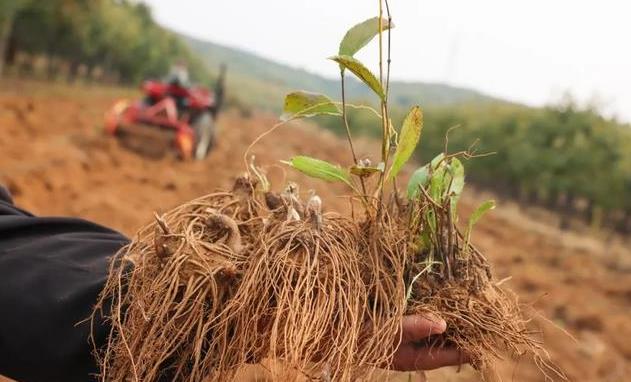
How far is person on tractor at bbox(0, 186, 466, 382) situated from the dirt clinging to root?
0.04 m

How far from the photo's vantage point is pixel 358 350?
49.4 inches

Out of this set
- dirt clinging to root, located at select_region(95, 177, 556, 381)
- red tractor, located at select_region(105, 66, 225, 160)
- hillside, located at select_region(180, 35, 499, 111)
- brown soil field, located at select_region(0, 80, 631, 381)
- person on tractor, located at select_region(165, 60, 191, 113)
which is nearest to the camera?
dirt clinging to root, located at select_region(95, 177, 556, 381)

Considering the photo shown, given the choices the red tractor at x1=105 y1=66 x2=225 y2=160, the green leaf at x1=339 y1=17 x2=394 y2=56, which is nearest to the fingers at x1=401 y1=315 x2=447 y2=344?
the green leaf at x1=339 y1=17 x2=394 y2=56

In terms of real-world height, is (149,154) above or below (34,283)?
below

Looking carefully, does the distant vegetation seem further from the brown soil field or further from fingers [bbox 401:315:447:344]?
fingers [bbox 401:315:447:344]

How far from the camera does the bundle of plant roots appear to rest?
47.5 inches

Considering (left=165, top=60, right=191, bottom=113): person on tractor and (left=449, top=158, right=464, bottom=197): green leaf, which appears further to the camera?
(left=165, top=60, right=191, bottom=113): person on tractor

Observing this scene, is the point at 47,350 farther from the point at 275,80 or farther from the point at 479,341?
the point at 275,80

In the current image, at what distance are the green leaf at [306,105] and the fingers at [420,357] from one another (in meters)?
0.51

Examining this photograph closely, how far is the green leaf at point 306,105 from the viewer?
1349 millimetres

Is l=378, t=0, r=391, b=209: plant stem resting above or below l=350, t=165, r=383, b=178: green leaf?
above

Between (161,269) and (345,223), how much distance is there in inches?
16.1

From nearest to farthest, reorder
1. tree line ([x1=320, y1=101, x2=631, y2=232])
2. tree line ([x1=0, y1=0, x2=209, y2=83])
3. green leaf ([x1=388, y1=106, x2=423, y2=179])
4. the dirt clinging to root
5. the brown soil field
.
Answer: the dirt clinging to root, green leaf ([x1=388, y1=106, x2=423, y2=179]), the brown soil field, tree line ([x1=0, y1=0, x2=209, y2=83]), tree line ([x1=320, y1=101, x2=631, y2=232])

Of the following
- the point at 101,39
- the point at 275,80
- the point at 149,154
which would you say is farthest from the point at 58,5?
the point at 275,80
